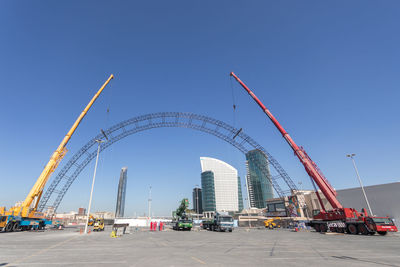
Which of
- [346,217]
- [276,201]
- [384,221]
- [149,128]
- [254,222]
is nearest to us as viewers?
[384,221]

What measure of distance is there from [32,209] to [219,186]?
138 metres

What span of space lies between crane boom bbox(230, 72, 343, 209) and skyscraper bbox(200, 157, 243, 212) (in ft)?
414

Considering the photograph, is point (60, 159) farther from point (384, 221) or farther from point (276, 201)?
point (276, 201)

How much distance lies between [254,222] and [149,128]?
3893cm

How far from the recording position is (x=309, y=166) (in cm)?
2905

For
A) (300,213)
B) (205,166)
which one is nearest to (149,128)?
(300,213)

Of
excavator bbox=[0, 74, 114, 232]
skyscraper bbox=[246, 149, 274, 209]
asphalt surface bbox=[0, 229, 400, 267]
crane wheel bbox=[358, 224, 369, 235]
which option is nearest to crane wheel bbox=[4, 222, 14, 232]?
excavator bbox=[0, 74, 114, 232]

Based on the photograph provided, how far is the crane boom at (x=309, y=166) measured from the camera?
2611 centimetres

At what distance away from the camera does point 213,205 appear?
15325cm

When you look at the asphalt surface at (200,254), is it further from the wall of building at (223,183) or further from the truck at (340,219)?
the wall of building at (223,183)

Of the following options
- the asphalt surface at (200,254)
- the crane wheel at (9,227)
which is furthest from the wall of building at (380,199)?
the crane wheel at (9,227)

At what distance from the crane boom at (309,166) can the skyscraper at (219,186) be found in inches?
4973

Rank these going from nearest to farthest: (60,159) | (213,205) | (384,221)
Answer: (384,221)
(60,159)
(213,205)

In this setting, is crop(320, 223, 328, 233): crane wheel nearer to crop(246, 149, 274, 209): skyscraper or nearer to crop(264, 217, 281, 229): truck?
crop(264, 217, 281, 229): truck
